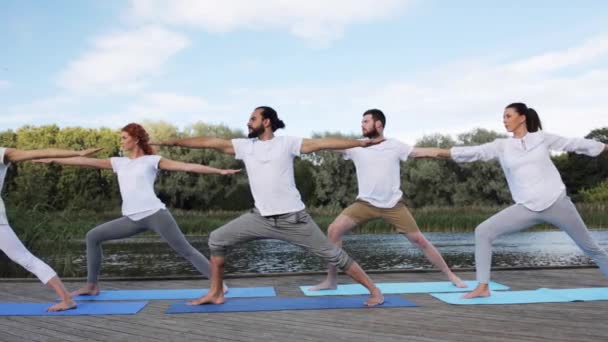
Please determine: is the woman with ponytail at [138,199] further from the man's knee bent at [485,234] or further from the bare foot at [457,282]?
the bare foot at [457,282]

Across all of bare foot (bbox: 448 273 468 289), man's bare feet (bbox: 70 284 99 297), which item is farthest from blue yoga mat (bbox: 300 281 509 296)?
man's bare feet (bbox: 70 284 99 297)

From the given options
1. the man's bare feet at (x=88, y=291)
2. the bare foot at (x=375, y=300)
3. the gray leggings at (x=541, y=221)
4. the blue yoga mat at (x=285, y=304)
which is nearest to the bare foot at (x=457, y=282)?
the gray leggings at (x=541, y=221)

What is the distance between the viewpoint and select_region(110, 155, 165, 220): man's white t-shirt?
18.1ft

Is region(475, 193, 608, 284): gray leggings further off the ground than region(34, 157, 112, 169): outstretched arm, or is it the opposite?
region(34, 157, 112, 169): outstretched arm

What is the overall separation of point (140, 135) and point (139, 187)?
0.51 metres

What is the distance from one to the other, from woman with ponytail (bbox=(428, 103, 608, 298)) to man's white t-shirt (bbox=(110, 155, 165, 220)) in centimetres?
257

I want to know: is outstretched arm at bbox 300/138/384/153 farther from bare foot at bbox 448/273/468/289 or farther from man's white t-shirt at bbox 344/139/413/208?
bare foot at bbox 448/273/468/289

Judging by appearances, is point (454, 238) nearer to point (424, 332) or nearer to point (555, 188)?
point (555, 188)

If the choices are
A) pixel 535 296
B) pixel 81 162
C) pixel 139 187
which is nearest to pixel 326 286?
pixel 535 296

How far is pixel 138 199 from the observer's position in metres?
5.52

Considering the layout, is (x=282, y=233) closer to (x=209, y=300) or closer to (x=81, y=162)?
(x=209, y=300)

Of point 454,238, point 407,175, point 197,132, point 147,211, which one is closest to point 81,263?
point 147,211

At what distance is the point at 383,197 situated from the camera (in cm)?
607

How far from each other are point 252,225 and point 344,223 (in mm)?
1302
